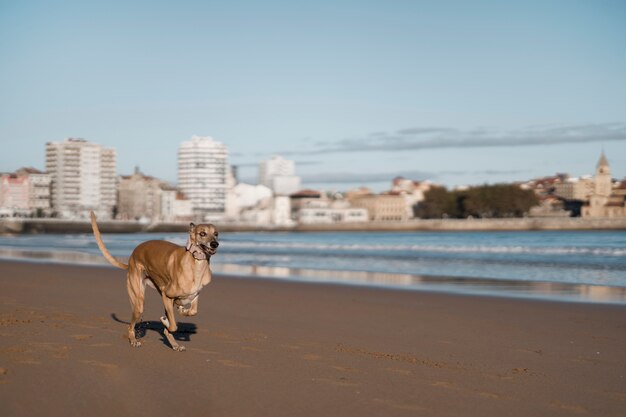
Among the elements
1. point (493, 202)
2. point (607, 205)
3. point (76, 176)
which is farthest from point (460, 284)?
point (76, 176)

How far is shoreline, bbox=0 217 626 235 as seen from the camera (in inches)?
4771

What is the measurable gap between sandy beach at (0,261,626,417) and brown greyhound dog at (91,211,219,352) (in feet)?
1.28

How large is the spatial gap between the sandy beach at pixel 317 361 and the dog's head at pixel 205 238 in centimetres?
101

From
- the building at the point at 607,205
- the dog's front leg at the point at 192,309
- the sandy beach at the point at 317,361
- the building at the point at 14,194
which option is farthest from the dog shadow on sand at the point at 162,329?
the building at the point at 14,194

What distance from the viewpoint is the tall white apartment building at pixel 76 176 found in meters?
192

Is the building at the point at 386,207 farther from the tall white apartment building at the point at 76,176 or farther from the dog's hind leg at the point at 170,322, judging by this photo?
the dog's hind leg at the point at 170,322

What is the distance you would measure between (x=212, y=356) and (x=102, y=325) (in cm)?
256

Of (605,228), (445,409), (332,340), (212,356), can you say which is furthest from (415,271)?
(605,228)

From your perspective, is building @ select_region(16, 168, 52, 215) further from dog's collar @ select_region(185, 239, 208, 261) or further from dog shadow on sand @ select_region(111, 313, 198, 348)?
dog's collar @ select_region(185, 239, 208, 261)

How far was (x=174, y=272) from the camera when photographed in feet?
24.5

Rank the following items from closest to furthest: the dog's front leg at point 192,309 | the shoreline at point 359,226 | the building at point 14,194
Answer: the dog's front leg at point 192,309, the shoreline at point 359,226, the building at point 14,194

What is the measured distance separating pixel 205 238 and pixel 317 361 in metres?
1.53

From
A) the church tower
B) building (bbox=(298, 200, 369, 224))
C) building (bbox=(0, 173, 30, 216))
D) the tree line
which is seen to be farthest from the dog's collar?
the church tower

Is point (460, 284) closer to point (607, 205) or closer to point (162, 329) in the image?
point (162, 329)
